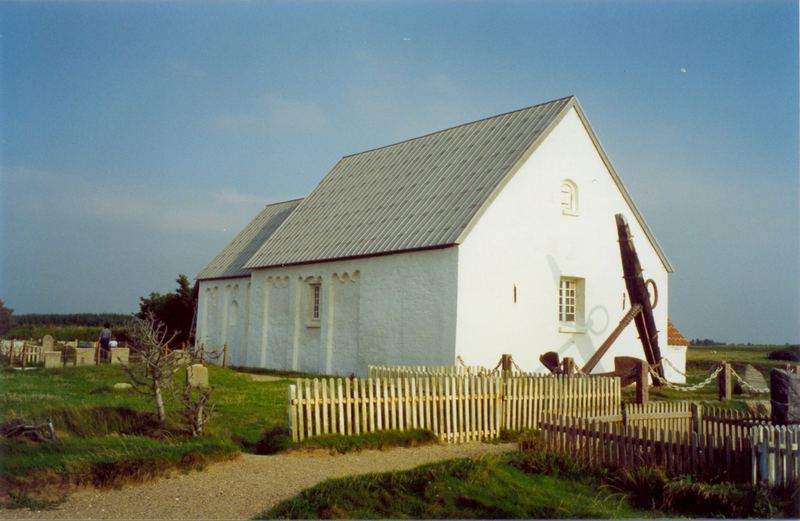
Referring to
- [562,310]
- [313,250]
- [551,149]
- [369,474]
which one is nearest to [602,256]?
[562,310]

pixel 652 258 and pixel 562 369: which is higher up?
pixel 652 258

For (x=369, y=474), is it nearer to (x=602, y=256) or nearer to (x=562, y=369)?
(x=562, y=369)

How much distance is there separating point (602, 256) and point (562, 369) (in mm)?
8208

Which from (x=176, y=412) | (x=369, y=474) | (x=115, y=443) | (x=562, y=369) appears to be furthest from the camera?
(x=562, y=369)

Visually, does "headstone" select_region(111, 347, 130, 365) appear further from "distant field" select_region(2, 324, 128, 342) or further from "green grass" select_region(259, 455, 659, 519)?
"distant field" select_region(2, 324, 128, 342)

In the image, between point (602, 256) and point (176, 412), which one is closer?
point (176, 412)

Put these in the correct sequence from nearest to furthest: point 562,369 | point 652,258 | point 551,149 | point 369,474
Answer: point 369,474 → point 562,369 → point 551,149 → point 652,258

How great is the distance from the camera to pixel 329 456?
1220 centimetres

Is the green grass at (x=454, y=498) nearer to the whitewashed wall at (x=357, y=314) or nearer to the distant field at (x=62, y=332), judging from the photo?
the whitewashed wall at (x=357, y=314)

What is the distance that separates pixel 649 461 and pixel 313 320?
19.6 meters

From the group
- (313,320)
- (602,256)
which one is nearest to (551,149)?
(602,256)

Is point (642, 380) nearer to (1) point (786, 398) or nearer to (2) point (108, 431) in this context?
(1) point (786, 398)

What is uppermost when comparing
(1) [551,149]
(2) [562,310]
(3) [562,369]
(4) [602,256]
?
(1) [551,149]

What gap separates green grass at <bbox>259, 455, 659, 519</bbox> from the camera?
884 cm
